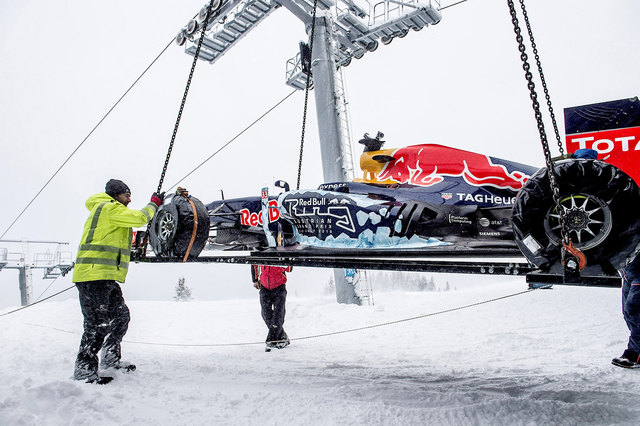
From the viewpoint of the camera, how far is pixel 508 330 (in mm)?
5598

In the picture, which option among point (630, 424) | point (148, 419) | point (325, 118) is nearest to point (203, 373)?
point (148, 419)

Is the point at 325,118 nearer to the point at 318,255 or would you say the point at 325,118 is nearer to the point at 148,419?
the point at 318,255

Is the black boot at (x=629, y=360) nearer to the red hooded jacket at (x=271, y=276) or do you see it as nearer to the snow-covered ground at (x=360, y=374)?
the snow-covered ground at (x=360, y=374)

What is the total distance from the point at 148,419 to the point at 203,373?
113cm

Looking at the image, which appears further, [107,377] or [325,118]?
[325,118]

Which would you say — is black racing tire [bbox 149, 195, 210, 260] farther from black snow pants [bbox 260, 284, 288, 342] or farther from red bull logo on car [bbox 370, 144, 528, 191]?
black snow pants [bbox 260, 284, 288, 342]

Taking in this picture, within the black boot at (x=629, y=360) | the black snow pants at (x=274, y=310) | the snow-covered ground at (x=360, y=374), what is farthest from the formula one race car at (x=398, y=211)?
the black boot at (x=629, y=360)

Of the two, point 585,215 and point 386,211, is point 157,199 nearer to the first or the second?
point 386,211

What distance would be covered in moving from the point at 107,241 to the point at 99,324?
674 mm

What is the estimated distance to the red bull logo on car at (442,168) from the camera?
329cm

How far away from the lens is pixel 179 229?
3309 mm

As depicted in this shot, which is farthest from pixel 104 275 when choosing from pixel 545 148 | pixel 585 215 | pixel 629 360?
Answer: pixel 629 360

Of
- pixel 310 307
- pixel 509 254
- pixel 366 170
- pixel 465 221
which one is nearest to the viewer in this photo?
pixel 509 254

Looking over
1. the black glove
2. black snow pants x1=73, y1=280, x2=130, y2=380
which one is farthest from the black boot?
black snow pants x1=73, y1=280, x2=130, y2=380
